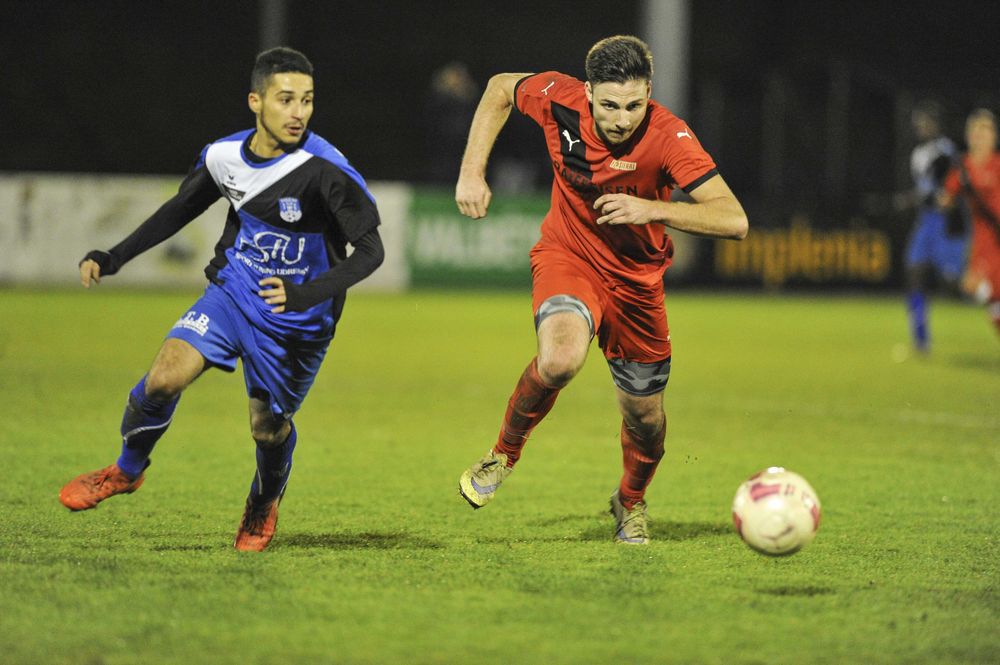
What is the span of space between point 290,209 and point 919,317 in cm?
1016

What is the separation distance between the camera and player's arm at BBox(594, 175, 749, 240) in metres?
4.89

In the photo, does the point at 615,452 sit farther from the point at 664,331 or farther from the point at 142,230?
the point at 142,230

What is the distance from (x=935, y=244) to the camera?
1417 centimetres

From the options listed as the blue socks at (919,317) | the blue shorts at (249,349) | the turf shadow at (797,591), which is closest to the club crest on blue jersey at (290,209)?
the blue shorts at (249,349)

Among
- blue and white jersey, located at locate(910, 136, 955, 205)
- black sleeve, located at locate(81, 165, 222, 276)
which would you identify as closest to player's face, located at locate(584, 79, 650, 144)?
black sleeve, located at locate(81, 165, 222, 276)

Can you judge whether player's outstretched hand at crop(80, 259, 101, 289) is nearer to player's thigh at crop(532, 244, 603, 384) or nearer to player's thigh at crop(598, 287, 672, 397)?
player's thigh at crop(532, 244, 603, 384)

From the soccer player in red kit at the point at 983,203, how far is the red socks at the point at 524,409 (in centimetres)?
782

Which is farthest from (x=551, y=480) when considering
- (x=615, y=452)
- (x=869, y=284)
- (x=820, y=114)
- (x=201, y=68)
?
(x=201, y=68)

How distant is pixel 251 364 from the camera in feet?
17.3

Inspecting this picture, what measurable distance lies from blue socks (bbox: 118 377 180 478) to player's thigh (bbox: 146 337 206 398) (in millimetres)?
82

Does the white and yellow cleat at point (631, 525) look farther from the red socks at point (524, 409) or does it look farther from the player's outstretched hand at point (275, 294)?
the player's outstretched hand at point (275, 294)

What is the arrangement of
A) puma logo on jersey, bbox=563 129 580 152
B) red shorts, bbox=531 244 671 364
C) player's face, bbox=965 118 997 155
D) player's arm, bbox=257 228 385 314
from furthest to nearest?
player's face, bbox=965 118 997 155
puma logo on jersey, bbox=563 129 580 152
red shorts, bbox=531 244 671 364
player's arm, bbox=257 228 385 314

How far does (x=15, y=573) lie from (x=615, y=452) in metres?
4.09

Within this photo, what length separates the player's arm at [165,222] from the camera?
534 cm
